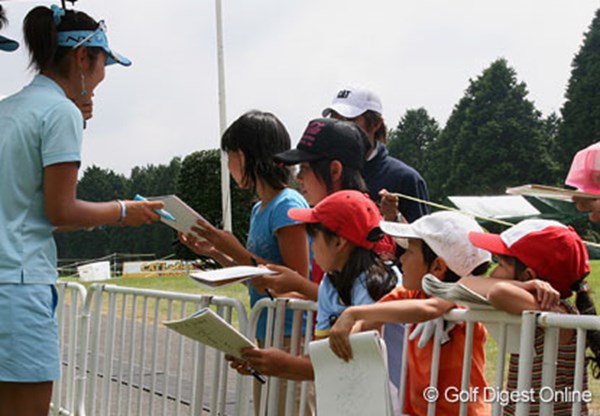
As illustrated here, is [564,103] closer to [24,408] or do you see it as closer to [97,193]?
[97,193]

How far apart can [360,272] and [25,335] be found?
1.11 metres

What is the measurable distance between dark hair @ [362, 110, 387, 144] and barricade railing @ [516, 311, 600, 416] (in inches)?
77.2

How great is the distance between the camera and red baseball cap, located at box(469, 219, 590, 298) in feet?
8.18

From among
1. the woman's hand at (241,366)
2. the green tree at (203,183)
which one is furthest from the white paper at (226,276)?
the green tree at (203,183)

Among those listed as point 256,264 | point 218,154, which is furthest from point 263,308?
point 218,154

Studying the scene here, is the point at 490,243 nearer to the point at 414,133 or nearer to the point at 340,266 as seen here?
the point at 340,266

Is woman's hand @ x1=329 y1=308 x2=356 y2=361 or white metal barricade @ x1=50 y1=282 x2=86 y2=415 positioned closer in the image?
woman's hand @ x1=329 y1=308 x2=356 y2=361

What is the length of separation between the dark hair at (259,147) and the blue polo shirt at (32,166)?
839 mm

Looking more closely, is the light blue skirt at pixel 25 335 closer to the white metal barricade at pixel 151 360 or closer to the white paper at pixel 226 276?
the white paper at pixel 226 276

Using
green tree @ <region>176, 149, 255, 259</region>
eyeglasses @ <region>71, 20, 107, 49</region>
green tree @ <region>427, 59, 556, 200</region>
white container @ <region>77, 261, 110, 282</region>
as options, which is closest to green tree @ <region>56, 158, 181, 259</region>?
green tree @ <region>427, 59, 556, 200</region>

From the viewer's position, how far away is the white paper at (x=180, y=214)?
335 cm

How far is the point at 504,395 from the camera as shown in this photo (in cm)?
249

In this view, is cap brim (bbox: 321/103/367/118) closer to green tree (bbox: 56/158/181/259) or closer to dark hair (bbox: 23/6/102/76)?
dark hair (bbox: 23/6/102/76)

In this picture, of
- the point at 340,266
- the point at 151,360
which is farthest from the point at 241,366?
the point at 151,360
